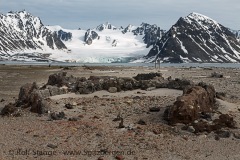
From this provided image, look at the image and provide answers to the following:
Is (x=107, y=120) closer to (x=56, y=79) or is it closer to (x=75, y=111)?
(x=75, y=111)

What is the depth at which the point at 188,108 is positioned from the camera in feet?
67.0

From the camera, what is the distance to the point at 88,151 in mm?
15930

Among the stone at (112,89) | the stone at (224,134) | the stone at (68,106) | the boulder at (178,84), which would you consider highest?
the boulder at (178,84)

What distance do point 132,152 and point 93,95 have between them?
14.6 m

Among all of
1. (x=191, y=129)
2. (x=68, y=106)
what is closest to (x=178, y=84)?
(x=68, y=106)

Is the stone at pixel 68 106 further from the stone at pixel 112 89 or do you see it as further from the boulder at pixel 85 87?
the stone at pixel 112 89

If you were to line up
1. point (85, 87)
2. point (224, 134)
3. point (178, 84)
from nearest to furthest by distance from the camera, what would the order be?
point (224, 134) → point (85, 87) → point (178, 84)

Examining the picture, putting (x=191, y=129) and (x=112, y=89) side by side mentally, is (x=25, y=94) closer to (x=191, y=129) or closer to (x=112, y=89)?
(x=112, y=89)

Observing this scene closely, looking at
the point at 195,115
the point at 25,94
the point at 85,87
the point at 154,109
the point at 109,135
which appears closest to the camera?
the point at 109,135

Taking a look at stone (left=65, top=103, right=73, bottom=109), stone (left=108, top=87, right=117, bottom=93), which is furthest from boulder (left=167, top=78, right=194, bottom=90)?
stone (left=65, top=103, right=73, bottom=109)

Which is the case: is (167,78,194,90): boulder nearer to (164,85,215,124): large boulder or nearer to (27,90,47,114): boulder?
(164,85,215,124): large boulder

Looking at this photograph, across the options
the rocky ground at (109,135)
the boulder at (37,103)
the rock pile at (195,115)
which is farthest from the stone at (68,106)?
the rock pile at (195,115)

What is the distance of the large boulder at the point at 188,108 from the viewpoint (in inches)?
797

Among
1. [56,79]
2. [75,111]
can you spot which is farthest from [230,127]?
[56,79]
